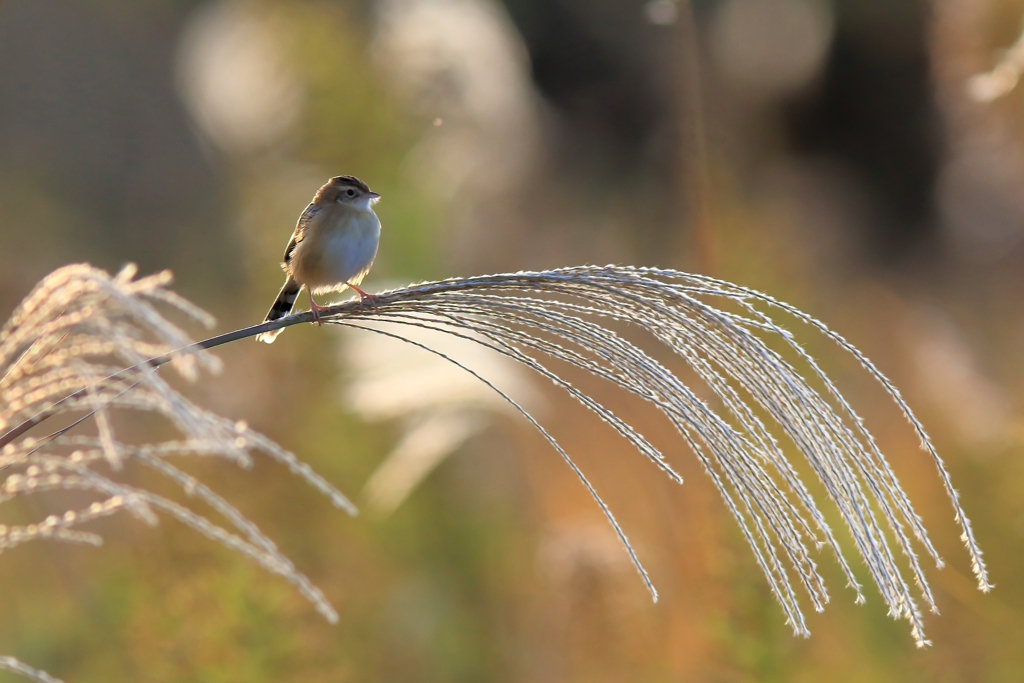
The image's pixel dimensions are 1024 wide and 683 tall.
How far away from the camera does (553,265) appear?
17.0ft

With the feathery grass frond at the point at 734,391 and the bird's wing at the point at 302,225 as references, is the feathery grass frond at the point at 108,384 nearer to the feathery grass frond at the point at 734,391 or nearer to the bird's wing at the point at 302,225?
the feathery grass frond at the point at 734,391

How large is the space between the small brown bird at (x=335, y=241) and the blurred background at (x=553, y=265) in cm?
113

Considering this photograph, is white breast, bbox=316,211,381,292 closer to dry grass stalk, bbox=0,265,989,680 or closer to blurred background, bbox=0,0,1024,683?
dry grass stalk, bbox=0,265,989,680

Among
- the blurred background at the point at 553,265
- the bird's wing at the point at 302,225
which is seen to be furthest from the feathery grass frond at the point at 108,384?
the blurred background at the point at 553,265

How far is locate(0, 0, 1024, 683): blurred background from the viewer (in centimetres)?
321

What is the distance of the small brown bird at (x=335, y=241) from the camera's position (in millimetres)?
2197

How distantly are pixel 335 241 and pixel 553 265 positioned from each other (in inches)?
121

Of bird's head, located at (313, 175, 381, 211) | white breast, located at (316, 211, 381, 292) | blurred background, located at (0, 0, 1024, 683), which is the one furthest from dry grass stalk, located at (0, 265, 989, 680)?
blurred background, located at (0, 0, 1024, 683)

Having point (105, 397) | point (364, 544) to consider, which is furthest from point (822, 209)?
point (105, 397)

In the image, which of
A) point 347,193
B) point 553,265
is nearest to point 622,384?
point 347,193

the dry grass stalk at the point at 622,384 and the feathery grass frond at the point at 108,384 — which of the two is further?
the dry grass stalk at the point at 622,384

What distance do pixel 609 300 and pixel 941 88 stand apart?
5.52 meters

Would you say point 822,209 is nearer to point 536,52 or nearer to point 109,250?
point 536,52

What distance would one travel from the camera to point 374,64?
511 centimetres
